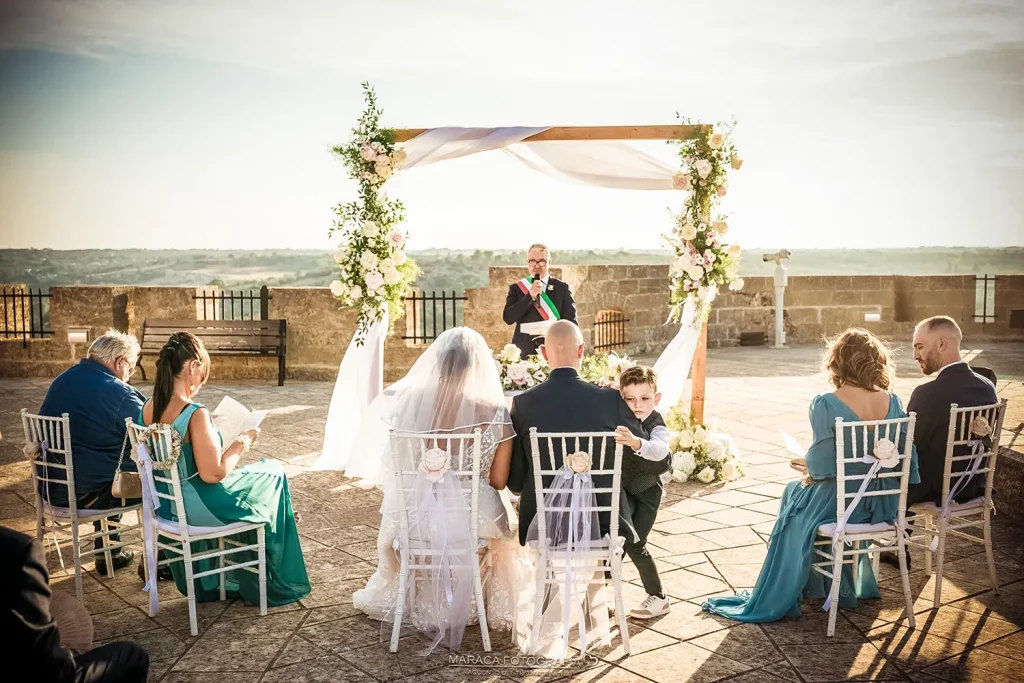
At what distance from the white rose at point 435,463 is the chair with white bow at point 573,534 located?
0.38m

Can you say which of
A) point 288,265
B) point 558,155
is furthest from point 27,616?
point 288,265

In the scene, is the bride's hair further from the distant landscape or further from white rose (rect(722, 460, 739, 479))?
the distant landscape

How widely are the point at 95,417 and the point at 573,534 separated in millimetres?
2497

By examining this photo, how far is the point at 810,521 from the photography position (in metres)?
3.86

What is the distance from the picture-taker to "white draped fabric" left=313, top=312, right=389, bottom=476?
676 centimetres

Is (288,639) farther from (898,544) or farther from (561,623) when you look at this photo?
(898,544)

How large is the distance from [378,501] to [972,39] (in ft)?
68.4

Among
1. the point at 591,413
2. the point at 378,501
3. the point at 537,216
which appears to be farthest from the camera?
the point at 537,216

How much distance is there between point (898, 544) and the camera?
12.2 feet

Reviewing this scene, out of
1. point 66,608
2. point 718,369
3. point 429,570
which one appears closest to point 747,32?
point 718,369

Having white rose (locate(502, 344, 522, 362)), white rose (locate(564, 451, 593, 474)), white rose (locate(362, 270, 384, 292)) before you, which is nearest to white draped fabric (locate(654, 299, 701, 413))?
white rose (locate(502, 344, 522, 362))

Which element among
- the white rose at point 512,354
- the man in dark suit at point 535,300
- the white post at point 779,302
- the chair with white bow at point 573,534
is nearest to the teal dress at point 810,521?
the chair with white bow at point 573,534

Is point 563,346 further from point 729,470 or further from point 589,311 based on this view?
point 589,311

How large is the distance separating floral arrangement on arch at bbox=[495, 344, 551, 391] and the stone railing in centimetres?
446
